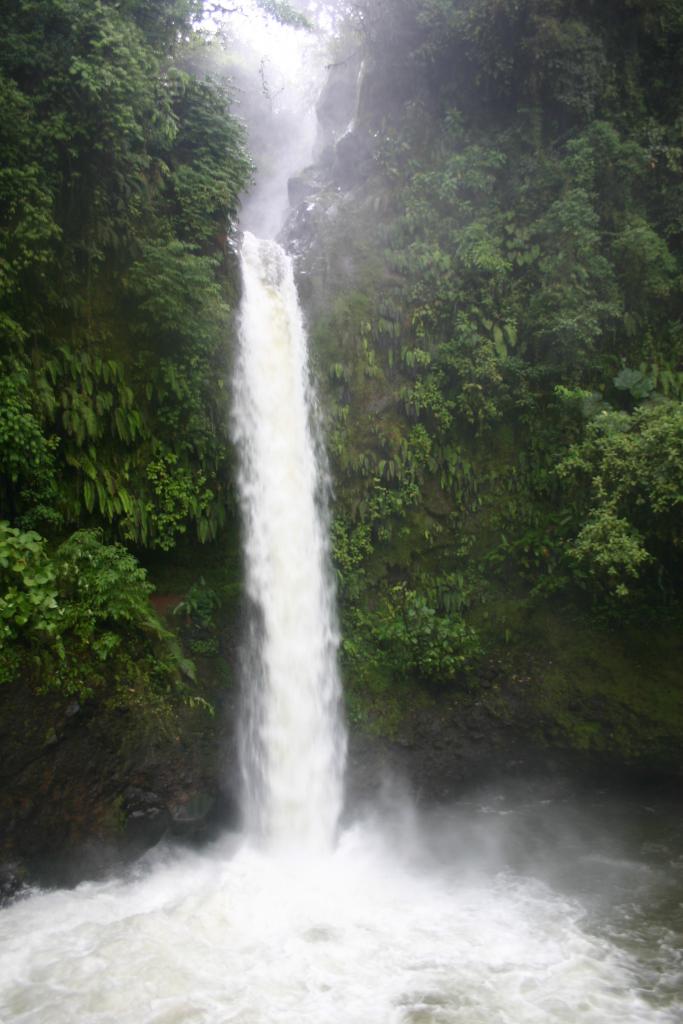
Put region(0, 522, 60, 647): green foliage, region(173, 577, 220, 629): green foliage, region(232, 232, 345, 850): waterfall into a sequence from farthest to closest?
1. region(173, 577, 220, 629): green foliage
2. region(232, 232, 345, 850): waterfall
3. region(0, 522, 60, 647): green foliage

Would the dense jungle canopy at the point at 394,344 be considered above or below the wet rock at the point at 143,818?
above

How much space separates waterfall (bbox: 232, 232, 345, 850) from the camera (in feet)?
29.3

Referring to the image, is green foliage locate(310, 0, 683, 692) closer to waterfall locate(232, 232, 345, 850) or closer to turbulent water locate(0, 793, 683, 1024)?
waterfall locate(232, 232, 345, 850)

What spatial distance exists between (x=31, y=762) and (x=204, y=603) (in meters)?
2.88

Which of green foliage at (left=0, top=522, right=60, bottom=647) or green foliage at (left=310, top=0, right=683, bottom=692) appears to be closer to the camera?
green foliage at (left=0, top=522, right=60, bottom=647)

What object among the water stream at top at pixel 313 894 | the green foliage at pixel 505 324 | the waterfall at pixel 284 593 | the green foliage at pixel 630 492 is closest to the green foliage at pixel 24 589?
the water stream at top at pixel 313 894

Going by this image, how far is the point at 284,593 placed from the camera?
9.77 metres

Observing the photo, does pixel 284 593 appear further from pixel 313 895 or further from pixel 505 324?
pixel 505 324

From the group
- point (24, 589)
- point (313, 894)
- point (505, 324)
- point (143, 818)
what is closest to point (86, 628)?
point (24, 589)

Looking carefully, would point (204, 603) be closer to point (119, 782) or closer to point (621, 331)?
point (119, 782)

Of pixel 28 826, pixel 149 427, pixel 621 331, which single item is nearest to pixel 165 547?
pixel 149 427

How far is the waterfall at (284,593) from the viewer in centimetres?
894

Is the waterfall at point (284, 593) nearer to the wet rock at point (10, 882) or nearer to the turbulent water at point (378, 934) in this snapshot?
the turbulent water at point (378, 934)

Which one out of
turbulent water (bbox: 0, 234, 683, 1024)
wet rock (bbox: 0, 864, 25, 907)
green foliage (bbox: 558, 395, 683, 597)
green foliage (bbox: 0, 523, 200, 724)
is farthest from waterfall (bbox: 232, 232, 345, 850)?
green foliage (bbox: 558, 395, 683, 597)
